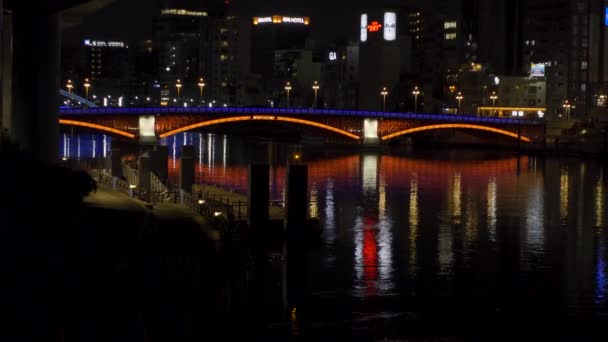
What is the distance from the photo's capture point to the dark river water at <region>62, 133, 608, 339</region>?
1769cm

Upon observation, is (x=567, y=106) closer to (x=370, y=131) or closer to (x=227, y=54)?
(x=370, y=131)

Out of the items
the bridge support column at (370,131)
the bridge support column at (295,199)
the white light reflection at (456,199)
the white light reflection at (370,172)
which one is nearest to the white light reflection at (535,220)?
the white light reflection at (456,199)

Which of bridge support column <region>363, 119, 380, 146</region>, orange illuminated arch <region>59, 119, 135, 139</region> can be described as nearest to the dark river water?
orange illuminated arch <region>59, 119, 135, 139</region>

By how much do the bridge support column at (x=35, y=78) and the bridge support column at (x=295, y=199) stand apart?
571 cm

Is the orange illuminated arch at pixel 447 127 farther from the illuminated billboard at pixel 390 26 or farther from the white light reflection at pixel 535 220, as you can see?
the illuminated billboard at pixel 390 26

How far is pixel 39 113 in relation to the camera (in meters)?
25.0

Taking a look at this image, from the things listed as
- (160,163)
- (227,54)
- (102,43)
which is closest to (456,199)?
(160,163)

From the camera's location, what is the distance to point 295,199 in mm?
23625

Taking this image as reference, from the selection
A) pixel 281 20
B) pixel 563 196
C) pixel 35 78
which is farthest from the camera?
pixel 281 20

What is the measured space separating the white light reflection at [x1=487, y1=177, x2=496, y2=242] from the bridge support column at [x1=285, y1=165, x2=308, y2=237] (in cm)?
534

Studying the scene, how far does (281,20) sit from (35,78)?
113050 millimetres

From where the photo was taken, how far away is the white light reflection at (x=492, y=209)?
91.7 feet

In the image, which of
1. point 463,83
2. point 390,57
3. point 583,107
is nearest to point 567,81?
point 583,107

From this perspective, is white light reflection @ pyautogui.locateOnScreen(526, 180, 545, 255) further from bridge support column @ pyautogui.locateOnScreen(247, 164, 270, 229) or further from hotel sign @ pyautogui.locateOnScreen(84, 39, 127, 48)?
hotel sign @ pyautogui.locateOnScreen(84, 39, 127, 48)
